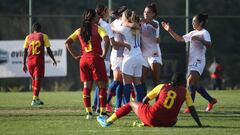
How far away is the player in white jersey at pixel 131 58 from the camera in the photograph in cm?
1389

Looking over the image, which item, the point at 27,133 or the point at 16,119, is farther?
the point at 16,119

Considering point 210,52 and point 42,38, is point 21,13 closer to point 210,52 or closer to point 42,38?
point 210,52

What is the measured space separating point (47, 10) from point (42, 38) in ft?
42.3

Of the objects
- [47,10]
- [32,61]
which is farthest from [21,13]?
[32,61]

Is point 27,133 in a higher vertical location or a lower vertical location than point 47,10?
lower

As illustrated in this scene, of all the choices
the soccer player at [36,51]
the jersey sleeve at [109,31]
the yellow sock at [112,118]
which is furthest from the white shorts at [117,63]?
the soccer player at [36,51]

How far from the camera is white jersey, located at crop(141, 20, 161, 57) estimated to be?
1568cm

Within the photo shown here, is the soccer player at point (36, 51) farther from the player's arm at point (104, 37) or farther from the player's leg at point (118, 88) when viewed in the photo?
the player's arm at point (104, 37)

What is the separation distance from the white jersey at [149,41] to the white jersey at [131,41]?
59.1 inches

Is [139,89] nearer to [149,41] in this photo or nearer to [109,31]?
[109,31]

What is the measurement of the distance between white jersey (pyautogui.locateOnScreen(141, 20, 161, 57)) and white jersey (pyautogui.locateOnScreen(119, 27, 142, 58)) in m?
1.50

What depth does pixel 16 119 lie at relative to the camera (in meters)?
14.1

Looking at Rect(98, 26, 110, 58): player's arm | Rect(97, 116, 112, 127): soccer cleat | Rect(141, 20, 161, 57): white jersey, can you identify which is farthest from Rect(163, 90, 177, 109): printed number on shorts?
Rect(141, 20, 161, 57): white jersey

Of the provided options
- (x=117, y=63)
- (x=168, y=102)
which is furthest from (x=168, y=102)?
(x=117, y=63)
